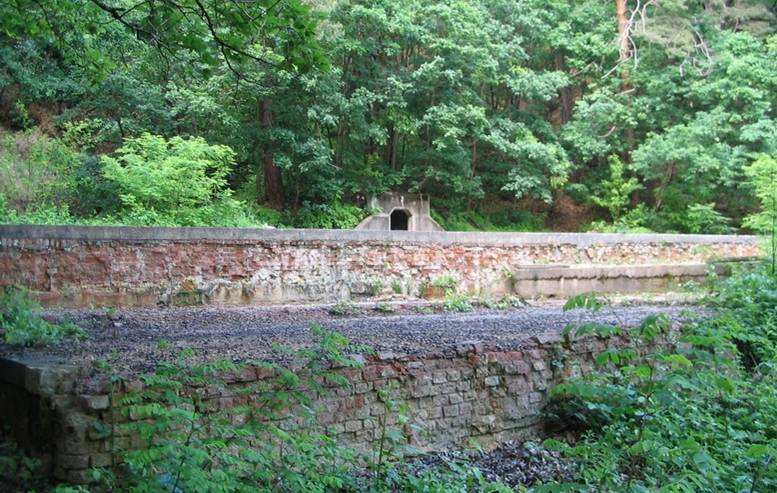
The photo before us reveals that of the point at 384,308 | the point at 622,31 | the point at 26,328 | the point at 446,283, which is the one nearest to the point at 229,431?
the point at 26,328

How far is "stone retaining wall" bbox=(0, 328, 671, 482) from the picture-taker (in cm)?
341

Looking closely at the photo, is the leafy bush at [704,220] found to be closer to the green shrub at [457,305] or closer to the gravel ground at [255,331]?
the gravel ground at [255,331]

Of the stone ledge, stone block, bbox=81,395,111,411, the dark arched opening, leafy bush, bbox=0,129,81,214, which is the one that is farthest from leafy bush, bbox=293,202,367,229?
stone block, bbox=81,395,111,411

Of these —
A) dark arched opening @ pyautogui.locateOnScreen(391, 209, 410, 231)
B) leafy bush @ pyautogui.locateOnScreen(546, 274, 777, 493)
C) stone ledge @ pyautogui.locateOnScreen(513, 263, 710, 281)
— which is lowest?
leafy bush @ pyautogui.locateOnScreen(546, 274, 777, 493)

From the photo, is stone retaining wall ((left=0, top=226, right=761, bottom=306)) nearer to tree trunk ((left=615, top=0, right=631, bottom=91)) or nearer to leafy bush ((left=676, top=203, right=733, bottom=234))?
leafy bush ((left=676, top=203, right=733, bottom=234))

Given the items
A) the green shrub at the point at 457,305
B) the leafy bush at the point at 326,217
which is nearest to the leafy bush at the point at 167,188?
the leafy bush at the point at 326,217

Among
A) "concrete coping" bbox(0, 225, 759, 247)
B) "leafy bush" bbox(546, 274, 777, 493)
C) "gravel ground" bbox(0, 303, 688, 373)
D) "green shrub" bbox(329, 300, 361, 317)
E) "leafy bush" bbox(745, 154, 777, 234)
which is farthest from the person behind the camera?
"leafy bush" bbox(745, 154, 777, 234)

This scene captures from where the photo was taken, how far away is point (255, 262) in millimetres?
9547

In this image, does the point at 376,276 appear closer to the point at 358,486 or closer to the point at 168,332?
the point at 168,332

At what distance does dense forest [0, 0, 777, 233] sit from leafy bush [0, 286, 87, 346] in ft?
14.7

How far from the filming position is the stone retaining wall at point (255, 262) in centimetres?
823

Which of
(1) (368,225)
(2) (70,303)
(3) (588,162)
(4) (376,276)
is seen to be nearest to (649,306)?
(4) (376,276)

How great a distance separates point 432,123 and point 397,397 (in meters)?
14.3

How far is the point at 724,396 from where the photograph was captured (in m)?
5.36
